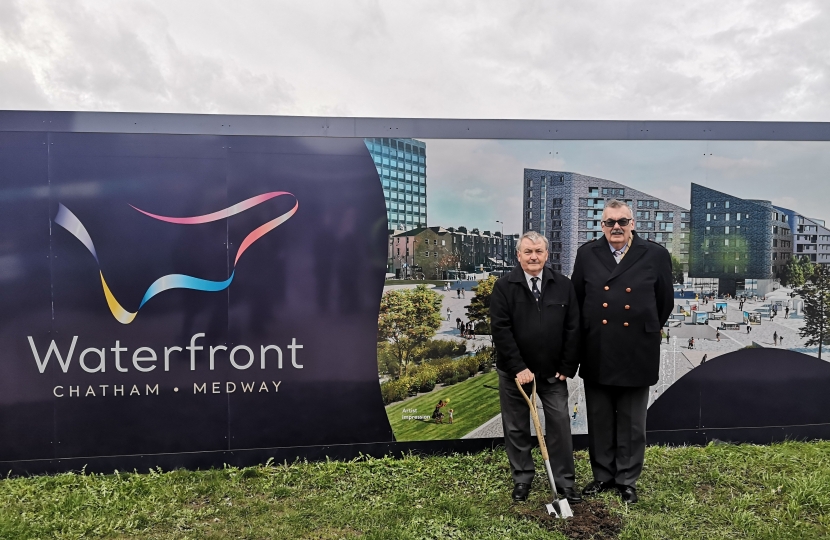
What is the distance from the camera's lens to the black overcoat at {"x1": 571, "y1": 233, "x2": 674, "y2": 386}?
2604 mm

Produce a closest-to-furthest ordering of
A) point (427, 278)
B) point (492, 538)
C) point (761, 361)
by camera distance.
→ point (492, 538) < point (427, 278) < point (761, 361)

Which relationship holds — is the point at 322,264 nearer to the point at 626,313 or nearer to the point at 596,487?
the point at 626,313

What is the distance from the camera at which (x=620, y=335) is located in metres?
2.61

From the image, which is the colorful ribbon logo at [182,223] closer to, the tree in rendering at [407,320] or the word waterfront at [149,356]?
the word waterfront at [149,356]

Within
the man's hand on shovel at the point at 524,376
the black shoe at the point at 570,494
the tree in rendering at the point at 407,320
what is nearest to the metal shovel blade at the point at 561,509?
the black shoe at the point at 570,494

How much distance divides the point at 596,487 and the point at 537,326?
103cm

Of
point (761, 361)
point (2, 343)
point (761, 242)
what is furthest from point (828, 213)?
point (2, 343)

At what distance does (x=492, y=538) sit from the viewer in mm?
2342

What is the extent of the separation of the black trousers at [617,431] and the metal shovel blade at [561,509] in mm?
406

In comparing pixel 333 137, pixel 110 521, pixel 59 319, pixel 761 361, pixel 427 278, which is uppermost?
pixel 333 137

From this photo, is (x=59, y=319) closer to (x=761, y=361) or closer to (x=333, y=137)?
(x=333, y=137)

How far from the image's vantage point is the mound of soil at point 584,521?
92.5 inches

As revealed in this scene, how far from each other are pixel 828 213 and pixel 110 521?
4.91 m

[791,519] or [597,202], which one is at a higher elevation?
[597,202]
